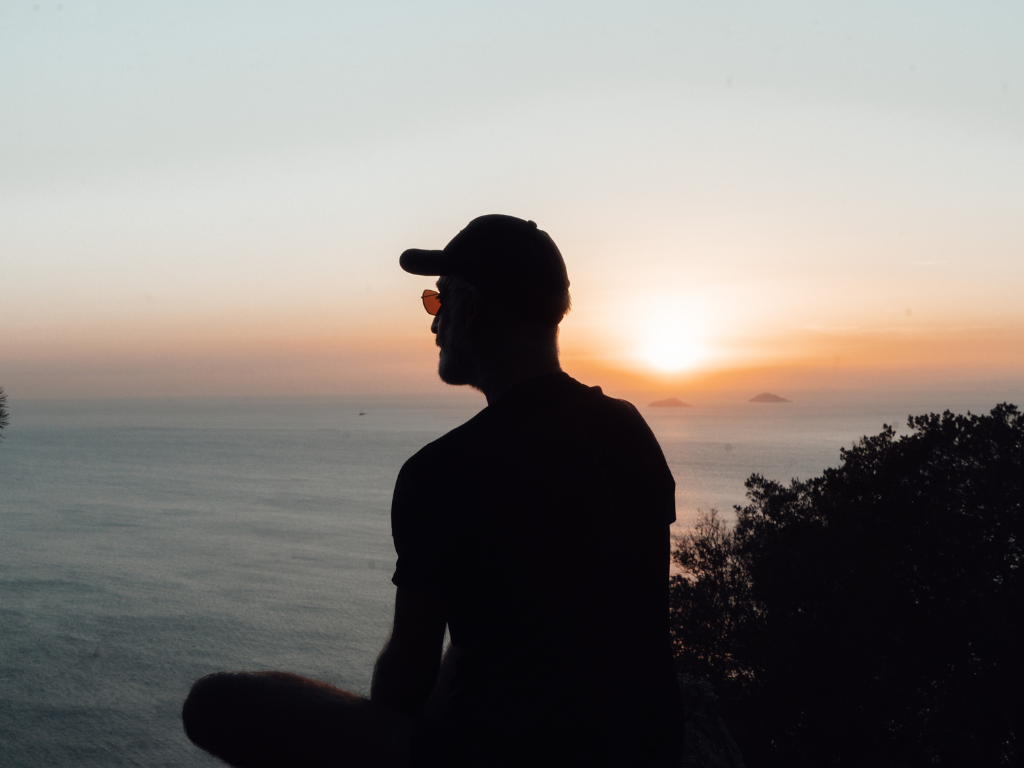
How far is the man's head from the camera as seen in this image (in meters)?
2.04

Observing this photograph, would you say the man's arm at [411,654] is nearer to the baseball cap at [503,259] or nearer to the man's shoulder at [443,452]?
the man's shoulder at [443,452]

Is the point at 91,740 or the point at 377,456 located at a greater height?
the point at 377,456

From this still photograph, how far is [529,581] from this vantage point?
1674 mm

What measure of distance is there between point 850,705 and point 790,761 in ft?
7.49

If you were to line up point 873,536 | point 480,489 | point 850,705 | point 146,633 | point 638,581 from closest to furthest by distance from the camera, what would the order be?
point 480,489, point 638,581, point 850,705, point 873,536, point 146,633

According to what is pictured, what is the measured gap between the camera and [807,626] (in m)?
19.3

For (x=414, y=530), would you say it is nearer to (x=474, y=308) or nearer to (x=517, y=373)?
(x=517, y=373)

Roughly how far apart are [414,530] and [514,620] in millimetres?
309

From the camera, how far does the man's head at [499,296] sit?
2.04 m

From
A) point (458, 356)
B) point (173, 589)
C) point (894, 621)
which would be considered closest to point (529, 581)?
point (458, 356)

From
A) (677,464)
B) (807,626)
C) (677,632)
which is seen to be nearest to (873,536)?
(807,626)

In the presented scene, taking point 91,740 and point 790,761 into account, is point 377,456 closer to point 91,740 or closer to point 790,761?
point 91,740

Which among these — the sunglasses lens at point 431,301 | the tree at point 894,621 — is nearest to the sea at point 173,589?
the tree at point 894,621

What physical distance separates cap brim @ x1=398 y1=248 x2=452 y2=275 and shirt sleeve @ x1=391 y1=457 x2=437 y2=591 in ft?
2.22
